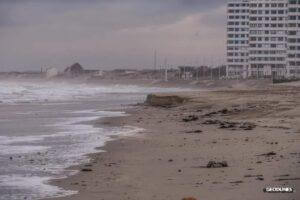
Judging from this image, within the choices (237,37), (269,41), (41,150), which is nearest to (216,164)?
(41,150)

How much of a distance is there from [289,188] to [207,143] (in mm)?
8368

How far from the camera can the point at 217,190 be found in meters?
9.36

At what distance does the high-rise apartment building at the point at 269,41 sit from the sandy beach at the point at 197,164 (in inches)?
4586

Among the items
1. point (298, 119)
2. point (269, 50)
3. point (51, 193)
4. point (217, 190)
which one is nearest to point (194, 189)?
point (217, 190)

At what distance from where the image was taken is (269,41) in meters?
141

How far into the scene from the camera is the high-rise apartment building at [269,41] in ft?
449

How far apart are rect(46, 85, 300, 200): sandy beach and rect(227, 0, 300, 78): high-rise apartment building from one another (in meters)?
116

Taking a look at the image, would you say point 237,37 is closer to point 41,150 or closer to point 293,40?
point 293,40

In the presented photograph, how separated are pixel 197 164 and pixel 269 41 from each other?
13164cm

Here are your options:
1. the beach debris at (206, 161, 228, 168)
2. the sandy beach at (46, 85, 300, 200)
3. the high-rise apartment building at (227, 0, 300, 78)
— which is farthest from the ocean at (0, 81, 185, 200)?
the high-rise apartment building at (227, 0, 300, 78)

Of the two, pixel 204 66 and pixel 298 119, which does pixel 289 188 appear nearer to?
pixel 298 119

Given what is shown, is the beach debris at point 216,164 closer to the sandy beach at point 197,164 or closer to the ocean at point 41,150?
the sandy beach at point 197,164

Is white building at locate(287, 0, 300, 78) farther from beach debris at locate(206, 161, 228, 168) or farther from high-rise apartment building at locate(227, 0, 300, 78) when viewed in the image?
beach debris at locate(206, 161, 228, 168)

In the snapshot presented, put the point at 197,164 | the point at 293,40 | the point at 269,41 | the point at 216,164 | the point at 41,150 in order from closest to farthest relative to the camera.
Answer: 1. the point at 216,164
2. the point at 197,164
3. the point at 41,150
4. the point at 293,40
5. the point at 269,41
